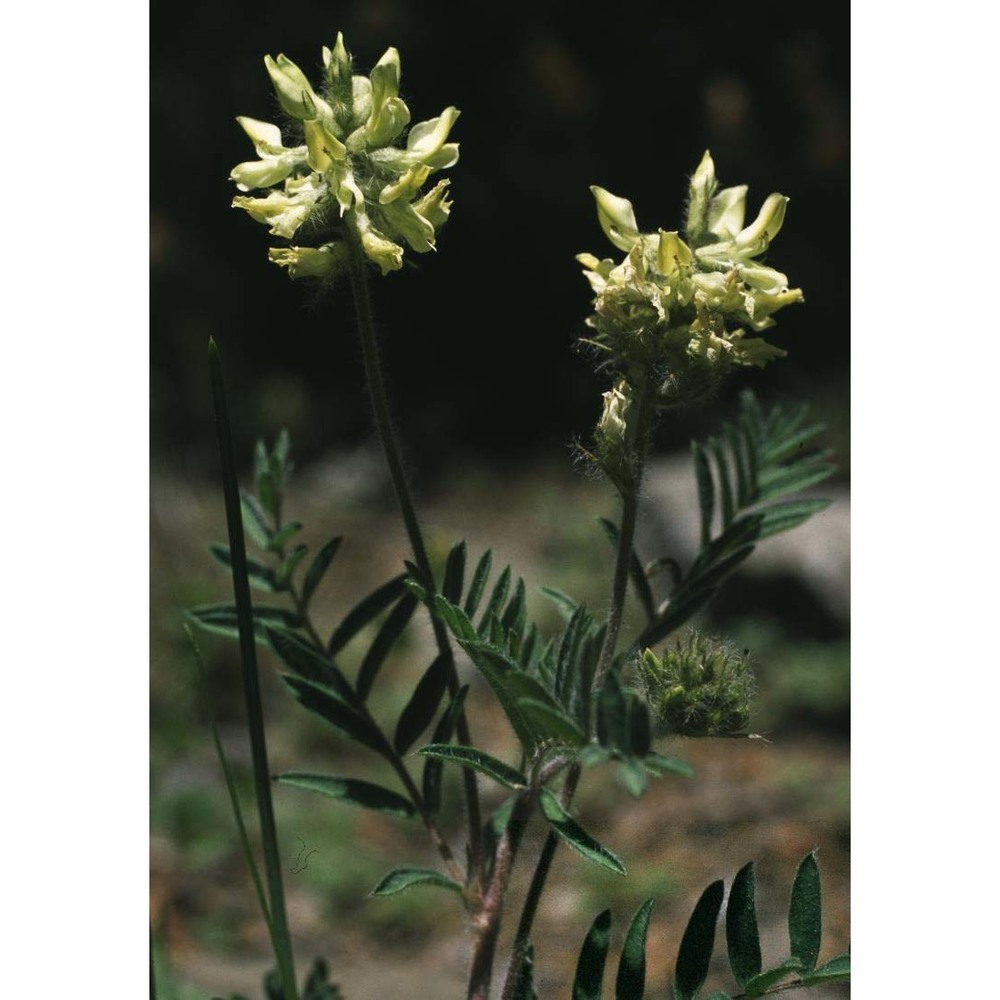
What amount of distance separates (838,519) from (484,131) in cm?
152

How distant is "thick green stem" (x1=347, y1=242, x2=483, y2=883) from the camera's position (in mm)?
887

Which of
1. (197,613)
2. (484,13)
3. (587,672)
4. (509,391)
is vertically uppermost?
(484,13)

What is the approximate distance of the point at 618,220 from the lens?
915 mm

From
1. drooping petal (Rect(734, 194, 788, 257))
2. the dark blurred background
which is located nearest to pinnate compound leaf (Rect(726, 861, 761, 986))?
drooping petal (Rect(734, 194, 788, 257))

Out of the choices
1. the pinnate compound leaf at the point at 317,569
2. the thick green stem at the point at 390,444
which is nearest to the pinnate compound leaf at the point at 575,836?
the thick green stem at the point at 390,444

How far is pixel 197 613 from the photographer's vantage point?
118cm

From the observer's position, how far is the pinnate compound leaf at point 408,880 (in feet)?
3.08

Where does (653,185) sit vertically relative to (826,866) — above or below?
above

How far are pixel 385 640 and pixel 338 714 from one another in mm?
82

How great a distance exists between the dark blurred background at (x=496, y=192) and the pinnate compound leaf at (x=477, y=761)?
236 cm

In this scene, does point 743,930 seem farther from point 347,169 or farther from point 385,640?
point 347,169

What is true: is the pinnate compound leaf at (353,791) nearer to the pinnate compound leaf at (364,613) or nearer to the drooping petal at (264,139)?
the pinnate compound leaf at (364,613)
